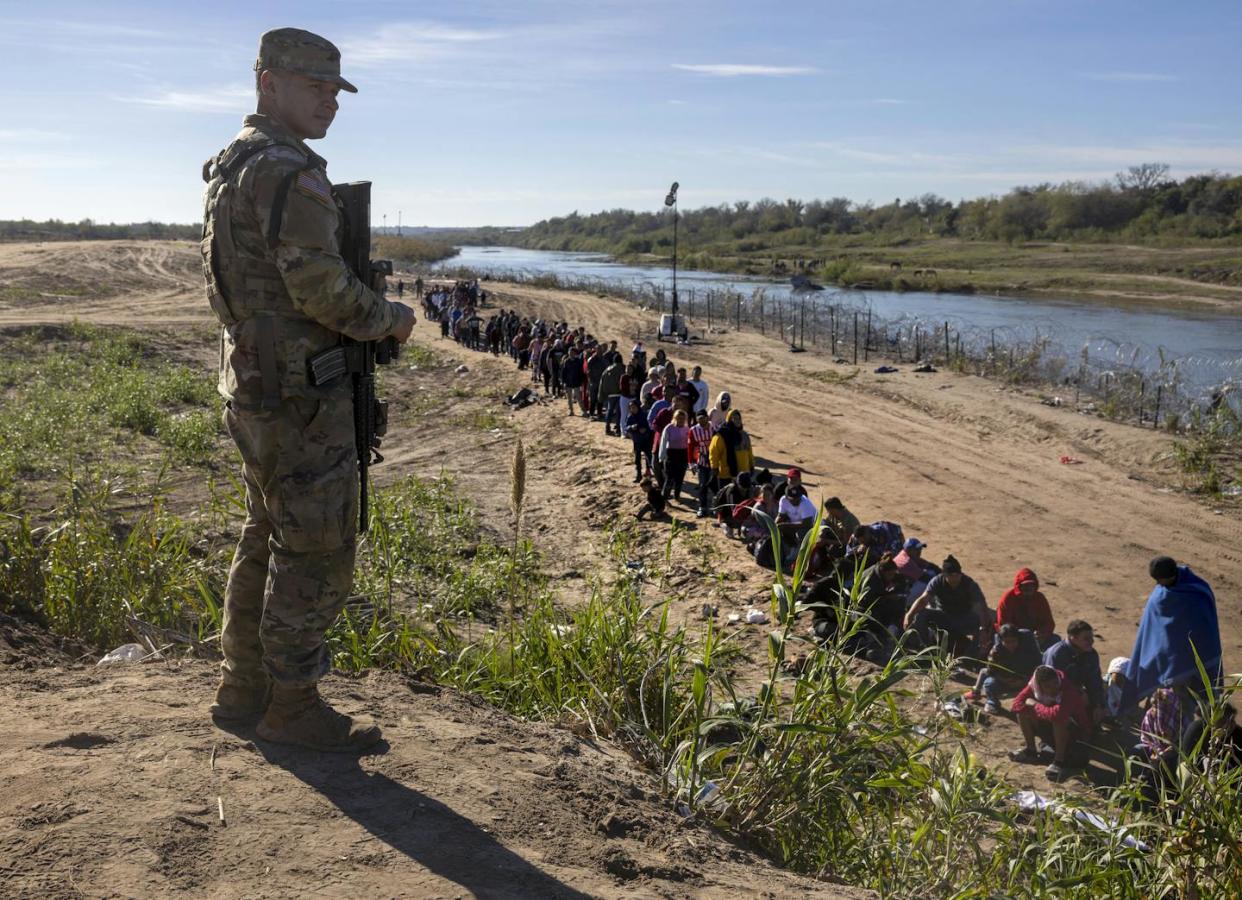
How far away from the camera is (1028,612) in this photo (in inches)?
307

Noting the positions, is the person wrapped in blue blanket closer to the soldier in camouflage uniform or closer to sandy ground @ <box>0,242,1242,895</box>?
sandy ground @ <box>0,242,1242,895</box>

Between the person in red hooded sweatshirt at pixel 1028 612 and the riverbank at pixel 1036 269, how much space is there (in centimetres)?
3686

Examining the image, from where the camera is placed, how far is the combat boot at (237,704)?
3.20 meters

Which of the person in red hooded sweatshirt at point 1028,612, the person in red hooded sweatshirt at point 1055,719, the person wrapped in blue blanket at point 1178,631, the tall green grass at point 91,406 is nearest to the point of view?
the person wrapped in blue blanket at point 1178,631

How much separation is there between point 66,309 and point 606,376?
72.7 feet

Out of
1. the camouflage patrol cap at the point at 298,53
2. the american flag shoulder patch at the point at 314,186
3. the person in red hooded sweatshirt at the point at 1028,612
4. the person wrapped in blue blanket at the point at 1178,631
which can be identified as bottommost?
the person in red hooded sweatshirt at the point at 1028,612

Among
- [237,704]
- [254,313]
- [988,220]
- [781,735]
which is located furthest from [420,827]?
[988,220]

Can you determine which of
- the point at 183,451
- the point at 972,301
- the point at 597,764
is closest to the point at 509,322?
the point at 183,451

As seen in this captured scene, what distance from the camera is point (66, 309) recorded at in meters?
30.7

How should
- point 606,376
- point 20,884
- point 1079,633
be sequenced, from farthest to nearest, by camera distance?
point 606,376, point 1079,633, point 20,884

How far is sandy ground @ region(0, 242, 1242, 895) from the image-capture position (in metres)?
2.87

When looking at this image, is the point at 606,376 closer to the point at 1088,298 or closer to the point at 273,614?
the point at 273,614

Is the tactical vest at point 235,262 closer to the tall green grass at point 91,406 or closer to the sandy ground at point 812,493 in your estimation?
the sandy ground at point 812,493

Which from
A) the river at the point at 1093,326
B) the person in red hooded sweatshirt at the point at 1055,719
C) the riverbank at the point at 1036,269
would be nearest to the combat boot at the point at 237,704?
the person in red hooded sweatshirt at the point at 1055,719
